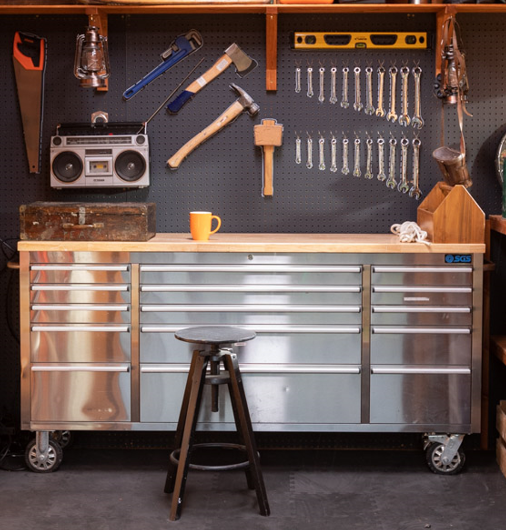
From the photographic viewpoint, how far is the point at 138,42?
151 inches

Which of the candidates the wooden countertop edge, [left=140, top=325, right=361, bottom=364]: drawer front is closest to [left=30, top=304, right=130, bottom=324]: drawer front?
[left=140, top=325, right=361, bottom=364]: drawer front

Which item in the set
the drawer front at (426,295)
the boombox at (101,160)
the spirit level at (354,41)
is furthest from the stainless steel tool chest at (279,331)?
the spirit level at (354,41)

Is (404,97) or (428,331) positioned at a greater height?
(404,97)

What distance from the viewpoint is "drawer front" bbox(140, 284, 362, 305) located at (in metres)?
3.37

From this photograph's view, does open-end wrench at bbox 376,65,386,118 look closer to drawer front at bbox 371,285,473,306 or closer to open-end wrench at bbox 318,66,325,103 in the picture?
open-end wrench at bbox 318,66,325,103

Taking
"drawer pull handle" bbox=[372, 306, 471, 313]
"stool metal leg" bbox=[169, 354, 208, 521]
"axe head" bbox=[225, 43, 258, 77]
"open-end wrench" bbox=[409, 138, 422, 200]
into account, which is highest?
"axe head" bbox=[225, 43, 258, 77]

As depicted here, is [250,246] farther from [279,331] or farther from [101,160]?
[101,160]

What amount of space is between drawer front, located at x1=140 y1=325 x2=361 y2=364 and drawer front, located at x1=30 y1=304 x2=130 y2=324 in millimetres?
117

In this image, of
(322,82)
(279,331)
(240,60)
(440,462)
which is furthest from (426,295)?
(240,60)

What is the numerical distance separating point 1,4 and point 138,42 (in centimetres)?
66

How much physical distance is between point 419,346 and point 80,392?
1.48 metres

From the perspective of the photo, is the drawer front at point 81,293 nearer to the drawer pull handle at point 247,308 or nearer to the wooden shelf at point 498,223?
the drawer pull handle at point 247,308

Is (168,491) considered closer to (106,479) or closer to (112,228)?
(106,479)

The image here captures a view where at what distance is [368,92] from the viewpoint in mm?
3818
